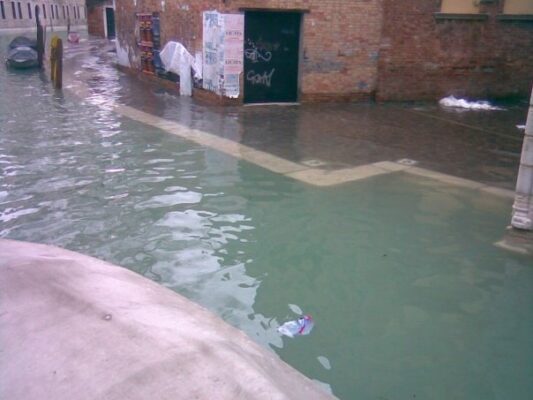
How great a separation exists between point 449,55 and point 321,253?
448 inches

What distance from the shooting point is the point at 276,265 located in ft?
17.4

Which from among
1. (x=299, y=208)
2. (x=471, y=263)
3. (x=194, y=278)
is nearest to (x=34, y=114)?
(x=299, y=208)

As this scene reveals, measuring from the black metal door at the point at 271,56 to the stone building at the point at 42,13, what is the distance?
45865mm

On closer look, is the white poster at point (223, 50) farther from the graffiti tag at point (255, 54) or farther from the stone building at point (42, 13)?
the stone building at point (42, 13)

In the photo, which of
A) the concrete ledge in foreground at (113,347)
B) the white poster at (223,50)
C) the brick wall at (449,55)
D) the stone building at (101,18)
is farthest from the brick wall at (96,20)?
the concrete ledge in foreground at (113,347)

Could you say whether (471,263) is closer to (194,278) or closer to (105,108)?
(194,278)

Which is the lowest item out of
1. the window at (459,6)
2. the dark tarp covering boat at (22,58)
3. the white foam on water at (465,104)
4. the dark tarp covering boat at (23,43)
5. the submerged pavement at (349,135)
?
the submerged pavement at (349,135)


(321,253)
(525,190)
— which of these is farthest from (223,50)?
(525,190)

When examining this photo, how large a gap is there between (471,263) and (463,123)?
776 centimetres

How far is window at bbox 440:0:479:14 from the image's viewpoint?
14656mm

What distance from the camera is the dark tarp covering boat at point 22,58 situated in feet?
69.7

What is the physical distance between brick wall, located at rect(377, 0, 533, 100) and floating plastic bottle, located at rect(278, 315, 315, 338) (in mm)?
11321

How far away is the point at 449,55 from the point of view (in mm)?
15047

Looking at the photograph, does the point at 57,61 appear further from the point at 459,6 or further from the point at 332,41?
the point at 459,6
